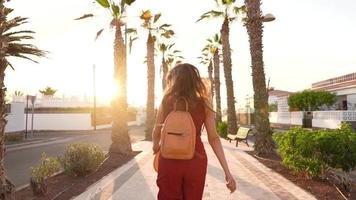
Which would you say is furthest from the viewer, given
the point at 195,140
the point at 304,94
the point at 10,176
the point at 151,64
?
the point at 304,94

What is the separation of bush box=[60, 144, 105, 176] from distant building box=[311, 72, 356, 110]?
3727 cm

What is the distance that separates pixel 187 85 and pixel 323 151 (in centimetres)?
740

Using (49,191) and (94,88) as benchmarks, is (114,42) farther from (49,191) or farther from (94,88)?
(94,88)

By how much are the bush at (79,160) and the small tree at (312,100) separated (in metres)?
40.3

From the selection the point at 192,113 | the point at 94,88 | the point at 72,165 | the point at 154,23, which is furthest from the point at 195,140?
the point at 94,88

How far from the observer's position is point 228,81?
Answer: 31281 millimetres

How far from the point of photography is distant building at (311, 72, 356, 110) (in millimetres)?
45719

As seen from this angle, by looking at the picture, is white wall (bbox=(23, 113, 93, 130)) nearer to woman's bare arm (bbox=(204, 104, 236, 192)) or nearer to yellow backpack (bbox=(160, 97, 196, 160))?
woman's bare arm (bbox=(204, 104, 236, 192))

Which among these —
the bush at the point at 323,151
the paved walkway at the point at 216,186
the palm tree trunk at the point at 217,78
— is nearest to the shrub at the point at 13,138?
the palm tree trunk at the point at 217,78

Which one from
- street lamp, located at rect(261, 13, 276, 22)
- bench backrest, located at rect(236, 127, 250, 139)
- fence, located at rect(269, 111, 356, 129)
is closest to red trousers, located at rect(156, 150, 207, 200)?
street lamp, located at rect(261, 13, 276, 22)

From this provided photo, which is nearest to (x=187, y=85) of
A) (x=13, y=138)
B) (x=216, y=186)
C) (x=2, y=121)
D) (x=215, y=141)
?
(x=215, y=141)

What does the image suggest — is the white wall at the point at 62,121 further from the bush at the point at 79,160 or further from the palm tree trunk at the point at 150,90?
the bush at the point at 79,160

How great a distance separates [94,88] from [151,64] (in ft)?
102

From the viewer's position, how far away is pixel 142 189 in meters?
10.0
